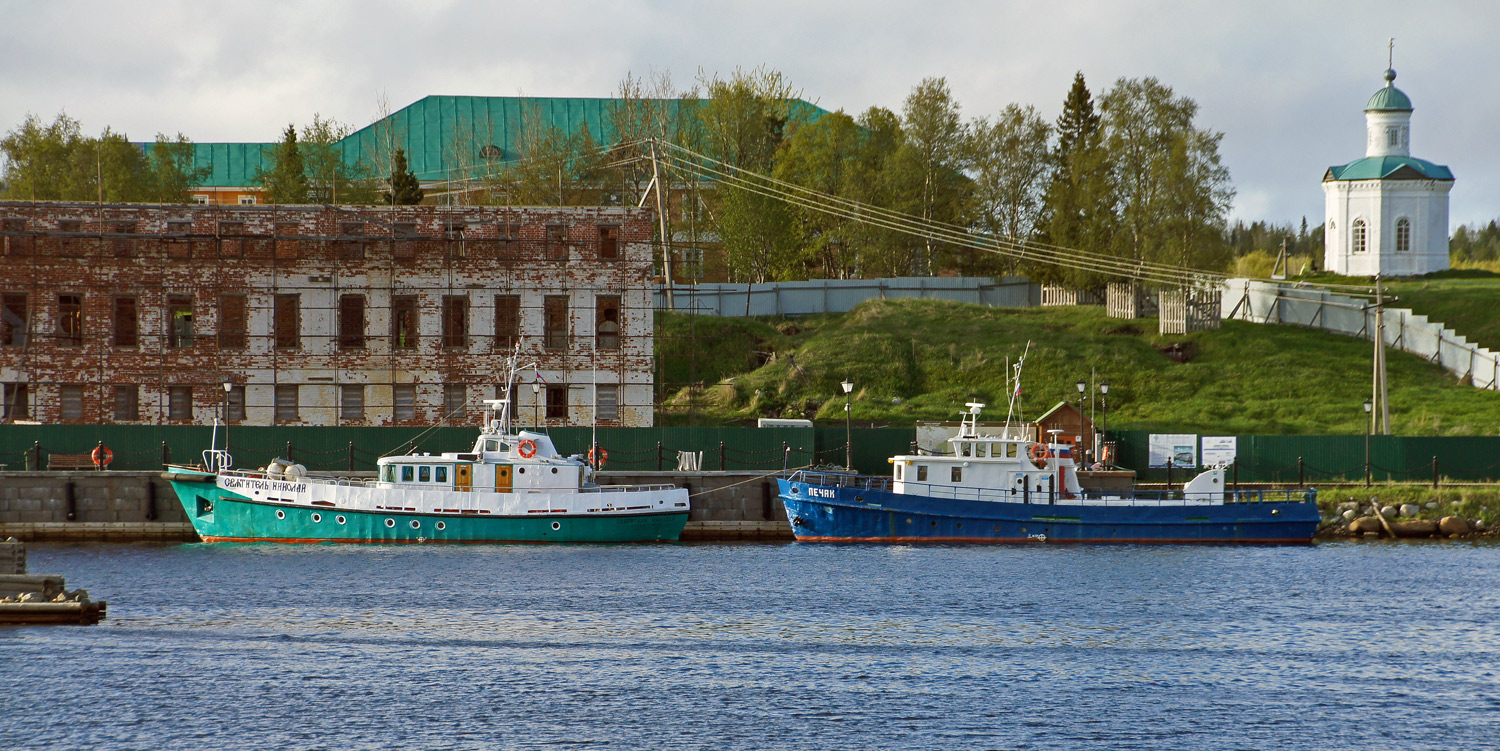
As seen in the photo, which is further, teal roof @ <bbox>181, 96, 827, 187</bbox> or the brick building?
teal roof @ <bbox>181, 96, 827, 187</bbox>

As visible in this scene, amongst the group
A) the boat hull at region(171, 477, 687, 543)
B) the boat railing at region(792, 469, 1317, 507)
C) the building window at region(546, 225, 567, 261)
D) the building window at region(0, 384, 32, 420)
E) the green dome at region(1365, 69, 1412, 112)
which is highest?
the green dome at region(1365, 69, 1412, 112)

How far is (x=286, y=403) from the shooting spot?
54.3 m

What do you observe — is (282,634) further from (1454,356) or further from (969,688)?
(1454,356)

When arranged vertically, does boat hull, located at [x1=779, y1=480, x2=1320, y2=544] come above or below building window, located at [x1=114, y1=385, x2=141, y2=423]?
below

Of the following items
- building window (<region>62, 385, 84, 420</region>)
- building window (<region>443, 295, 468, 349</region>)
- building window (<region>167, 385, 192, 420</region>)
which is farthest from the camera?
building window (<region>443, 295, 468, 349</region>)

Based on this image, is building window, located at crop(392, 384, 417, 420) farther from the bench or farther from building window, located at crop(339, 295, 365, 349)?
the bench

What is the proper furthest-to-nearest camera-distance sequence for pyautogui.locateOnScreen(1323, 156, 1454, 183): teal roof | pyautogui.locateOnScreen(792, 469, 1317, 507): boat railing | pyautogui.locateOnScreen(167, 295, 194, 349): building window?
pyautogui.locateOnScreen(1323, 156, 1454, 183): teal roof, pyautogui.locateOnScreen(167, 295, 194, 349): building window, pyautogui.locateOnScreen(792, 469, 1317, 507): boat railing

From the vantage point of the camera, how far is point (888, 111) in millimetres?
81812

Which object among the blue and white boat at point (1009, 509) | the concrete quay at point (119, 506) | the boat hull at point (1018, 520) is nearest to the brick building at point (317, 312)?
the concrete quay at point (119, 506)

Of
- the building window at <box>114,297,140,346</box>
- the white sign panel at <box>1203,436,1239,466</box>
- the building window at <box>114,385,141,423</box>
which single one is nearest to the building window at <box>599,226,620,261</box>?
the building window at <box>114,297,140,346</box>

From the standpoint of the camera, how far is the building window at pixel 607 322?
5584 cm

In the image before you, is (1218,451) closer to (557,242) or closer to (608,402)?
(608,402)

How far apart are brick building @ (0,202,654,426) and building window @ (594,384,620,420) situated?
8cm

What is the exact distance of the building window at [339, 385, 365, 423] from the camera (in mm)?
54469
